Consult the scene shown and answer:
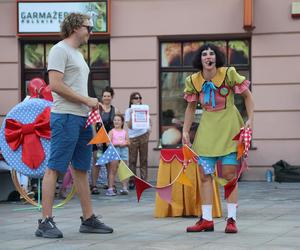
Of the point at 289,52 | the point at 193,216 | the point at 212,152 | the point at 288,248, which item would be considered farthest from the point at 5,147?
the point at 289,52

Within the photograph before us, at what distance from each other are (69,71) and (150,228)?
1894 millimetres

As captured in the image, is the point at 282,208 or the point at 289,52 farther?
the point at 289,52

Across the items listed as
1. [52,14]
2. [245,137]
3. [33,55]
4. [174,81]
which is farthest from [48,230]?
[33,55]

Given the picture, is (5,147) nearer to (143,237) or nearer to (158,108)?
(143,237)

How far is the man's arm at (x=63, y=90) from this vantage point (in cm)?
670

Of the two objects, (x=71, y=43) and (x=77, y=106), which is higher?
(x=71, y=43)

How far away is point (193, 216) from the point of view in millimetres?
8602

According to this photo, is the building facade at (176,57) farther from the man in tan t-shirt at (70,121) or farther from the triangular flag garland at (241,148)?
the man in tan t-shirt at (70,121)

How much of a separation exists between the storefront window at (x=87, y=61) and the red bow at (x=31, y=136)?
6.64 meters

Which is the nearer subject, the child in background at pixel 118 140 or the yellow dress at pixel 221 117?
the yellow dress at pixel 221 117

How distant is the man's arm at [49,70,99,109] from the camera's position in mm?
6699

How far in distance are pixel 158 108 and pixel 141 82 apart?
66 centimetres

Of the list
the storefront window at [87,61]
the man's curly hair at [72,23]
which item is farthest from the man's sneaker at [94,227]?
the storefront window at [87,61]

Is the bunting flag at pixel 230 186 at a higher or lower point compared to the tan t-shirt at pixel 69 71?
lower
